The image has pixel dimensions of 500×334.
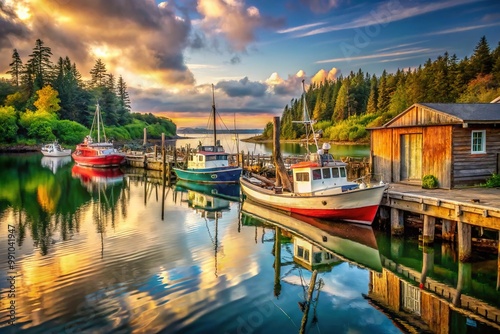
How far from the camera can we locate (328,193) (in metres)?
18.1

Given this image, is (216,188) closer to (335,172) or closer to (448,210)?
(335,172)

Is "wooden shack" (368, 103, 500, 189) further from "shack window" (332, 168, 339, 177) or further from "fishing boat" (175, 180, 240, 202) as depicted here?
"fishing boat" (175, 180, 240, 202)

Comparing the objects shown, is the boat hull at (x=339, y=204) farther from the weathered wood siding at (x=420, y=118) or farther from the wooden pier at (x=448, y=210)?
the weathered wood siding at (x=420, y=118)

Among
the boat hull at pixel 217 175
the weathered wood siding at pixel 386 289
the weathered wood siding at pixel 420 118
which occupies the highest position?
the weathered wood siding at pixel 420 118

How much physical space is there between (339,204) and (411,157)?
4589 mm

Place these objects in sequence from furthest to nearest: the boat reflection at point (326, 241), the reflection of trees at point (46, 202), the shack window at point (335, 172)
Result: the shack window at point (335, 172) → the reflection of trees at point (46, 202) → the boat reflection at point (326, 241)

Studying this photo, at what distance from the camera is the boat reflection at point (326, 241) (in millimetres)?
14133

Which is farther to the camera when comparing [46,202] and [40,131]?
[40,131]

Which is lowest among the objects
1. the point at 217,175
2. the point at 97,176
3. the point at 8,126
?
the point at 97,176

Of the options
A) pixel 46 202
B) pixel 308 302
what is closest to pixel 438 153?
pixel 308 302

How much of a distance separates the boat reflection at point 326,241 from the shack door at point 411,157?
3.60 m

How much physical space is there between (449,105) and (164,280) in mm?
15407

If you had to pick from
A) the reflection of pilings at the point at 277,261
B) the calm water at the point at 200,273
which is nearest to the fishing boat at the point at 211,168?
the calm water at the point at 200,273

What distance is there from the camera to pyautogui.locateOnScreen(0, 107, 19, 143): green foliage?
72.8 meters
